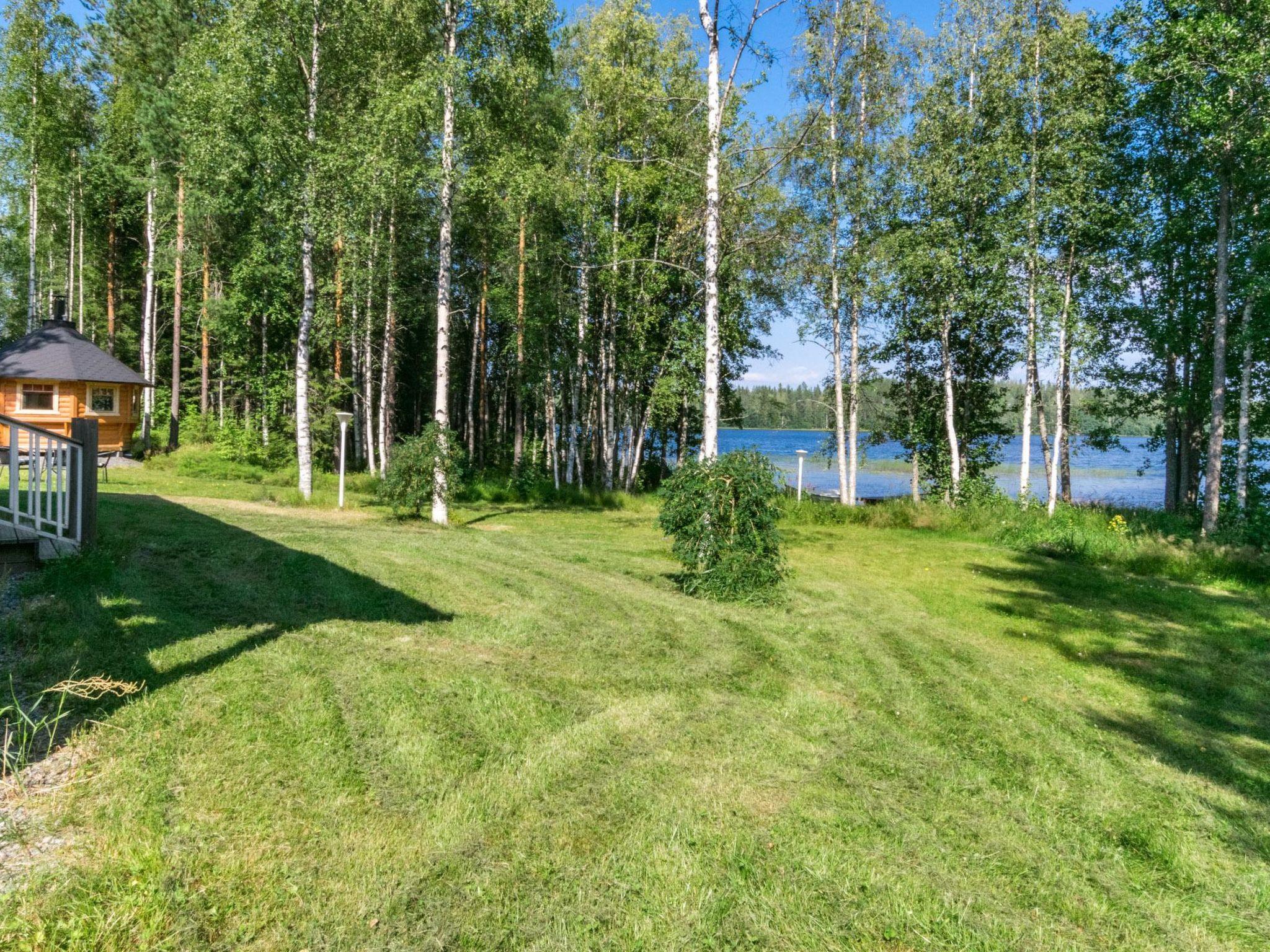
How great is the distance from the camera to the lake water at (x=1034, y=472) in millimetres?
21156

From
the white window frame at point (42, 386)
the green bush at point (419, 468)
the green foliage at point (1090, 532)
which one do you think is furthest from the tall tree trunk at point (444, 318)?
the white window frame at point (42, 386)

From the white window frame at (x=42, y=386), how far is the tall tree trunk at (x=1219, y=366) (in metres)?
28.5

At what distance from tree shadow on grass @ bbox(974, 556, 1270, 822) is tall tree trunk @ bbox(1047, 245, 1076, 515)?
603 cm

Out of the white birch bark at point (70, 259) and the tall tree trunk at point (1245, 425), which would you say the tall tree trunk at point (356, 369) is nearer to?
the white birch bark at point (70, 259)

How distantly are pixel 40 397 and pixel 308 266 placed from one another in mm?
11668

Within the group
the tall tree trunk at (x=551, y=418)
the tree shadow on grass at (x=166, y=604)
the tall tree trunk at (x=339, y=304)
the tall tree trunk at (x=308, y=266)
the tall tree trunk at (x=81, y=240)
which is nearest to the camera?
the tree shadow on grass at (x=166, y=604)

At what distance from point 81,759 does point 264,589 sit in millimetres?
3024

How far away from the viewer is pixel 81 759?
2.99 m

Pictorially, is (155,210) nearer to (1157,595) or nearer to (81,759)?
(81,759)

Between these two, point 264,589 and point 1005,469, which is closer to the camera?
point 264,589

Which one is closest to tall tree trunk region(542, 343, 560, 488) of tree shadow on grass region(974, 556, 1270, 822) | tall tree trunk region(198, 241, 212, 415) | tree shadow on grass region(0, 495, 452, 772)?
tall tree trunk region(198, 241, 212, 415)

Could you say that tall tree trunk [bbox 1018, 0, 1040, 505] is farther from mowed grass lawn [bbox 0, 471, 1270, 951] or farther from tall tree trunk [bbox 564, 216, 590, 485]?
tall tree trunk [bbox 564, 216, 590, 485]

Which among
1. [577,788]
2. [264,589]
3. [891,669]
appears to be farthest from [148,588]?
[891,669]

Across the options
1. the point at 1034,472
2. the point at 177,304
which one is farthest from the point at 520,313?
the point at 1034,472
